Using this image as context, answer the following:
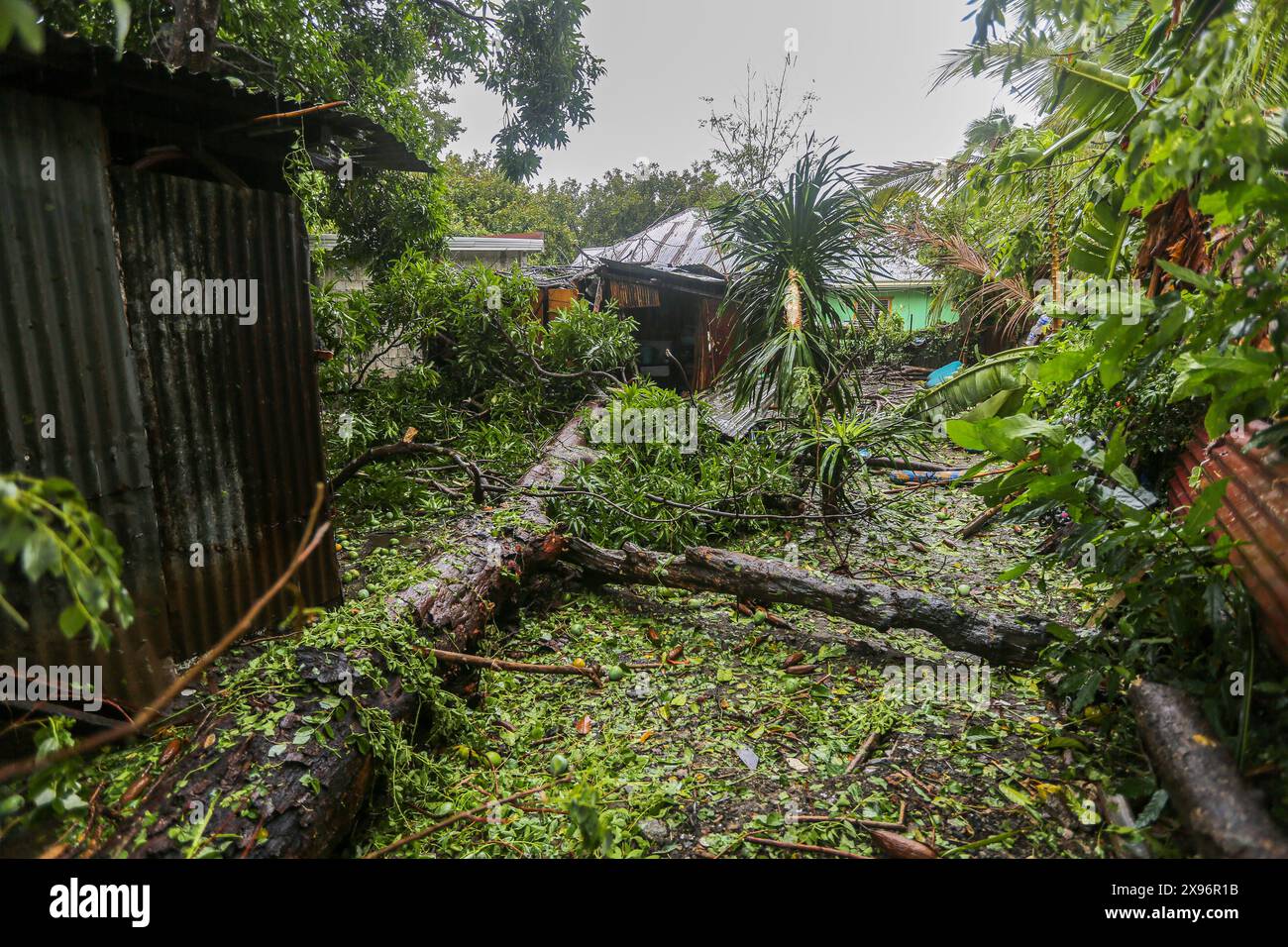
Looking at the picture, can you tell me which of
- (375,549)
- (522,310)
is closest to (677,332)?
(522,310)

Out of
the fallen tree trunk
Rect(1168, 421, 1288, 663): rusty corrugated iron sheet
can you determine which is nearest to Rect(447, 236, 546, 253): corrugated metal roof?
Rect(1168, 421, 1288, 663): rusty corrugated iron sheet

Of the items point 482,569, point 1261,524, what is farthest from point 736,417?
point 1261,524

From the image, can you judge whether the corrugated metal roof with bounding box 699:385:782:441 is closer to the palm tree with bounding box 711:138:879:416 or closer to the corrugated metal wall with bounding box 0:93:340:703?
the palm tree with bounding box 711:138:879:416

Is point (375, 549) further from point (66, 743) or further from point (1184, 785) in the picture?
point (1184, 785)

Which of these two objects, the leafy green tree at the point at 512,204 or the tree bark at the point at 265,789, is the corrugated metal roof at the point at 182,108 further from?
the leafy green tree at the point at 512,204

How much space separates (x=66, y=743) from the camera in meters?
2.12

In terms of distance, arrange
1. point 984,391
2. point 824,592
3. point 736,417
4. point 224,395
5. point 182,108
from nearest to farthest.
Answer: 1. point 182,108
2. point 224,395
3. point 824,592
4. point 984,391
5. point 736,417

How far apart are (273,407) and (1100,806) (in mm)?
4048

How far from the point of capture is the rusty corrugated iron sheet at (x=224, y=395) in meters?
2.96

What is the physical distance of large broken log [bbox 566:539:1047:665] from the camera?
3.66 metres

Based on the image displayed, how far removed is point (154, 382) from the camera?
9.74ft

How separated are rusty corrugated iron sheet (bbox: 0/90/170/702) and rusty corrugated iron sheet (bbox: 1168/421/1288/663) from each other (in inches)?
163

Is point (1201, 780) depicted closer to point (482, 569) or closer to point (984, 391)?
point (482, 569)

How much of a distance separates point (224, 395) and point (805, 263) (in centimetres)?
513
